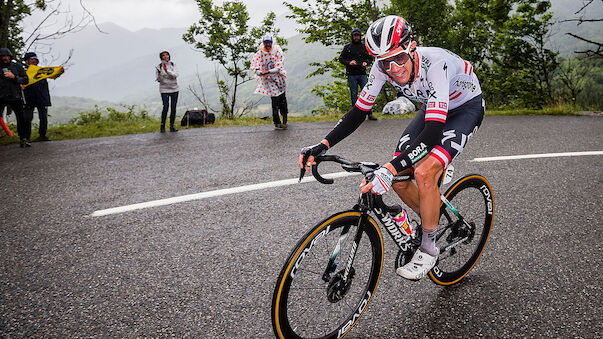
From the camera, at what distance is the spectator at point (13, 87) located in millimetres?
7742

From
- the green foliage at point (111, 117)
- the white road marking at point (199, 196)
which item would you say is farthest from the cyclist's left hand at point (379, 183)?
the green foliage at point (111, 117)

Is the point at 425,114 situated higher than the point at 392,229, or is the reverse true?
the point at 425,114

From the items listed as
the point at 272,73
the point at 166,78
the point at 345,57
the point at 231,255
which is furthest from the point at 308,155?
the point at 166,78

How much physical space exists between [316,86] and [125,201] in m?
28.0

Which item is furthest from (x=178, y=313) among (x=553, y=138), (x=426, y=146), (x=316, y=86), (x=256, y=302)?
(x=316, y=86)

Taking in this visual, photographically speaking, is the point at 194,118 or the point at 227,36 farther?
the point at 227,36

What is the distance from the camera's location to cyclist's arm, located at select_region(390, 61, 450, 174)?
216cm

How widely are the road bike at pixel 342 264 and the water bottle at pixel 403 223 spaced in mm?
19

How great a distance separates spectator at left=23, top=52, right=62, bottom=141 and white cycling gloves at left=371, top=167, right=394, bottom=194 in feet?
30.3

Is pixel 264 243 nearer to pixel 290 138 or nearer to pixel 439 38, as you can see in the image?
pixel 290 138

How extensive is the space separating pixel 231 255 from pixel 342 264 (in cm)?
127

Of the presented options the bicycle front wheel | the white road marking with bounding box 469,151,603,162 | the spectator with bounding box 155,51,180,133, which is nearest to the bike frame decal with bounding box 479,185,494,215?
the bicycle front wheel

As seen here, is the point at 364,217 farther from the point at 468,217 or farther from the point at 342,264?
the point at 468,217

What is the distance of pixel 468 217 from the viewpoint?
9.31 feet
